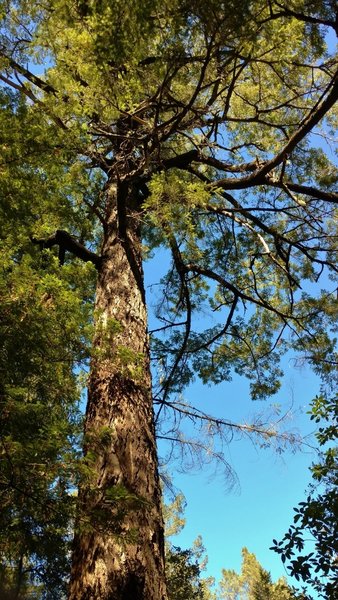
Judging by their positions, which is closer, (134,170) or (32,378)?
(32,378)

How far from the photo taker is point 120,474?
278cm

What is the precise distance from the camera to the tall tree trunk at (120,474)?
2.21 m

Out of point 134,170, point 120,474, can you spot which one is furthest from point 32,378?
point 134,170

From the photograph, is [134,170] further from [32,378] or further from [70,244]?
[32,378]

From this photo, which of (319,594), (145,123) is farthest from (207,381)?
(145,123)

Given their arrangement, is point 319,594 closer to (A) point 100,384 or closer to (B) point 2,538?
(A) point 100,384

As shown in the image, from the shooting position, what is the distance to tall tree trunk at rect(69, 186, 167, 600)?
2211 mm

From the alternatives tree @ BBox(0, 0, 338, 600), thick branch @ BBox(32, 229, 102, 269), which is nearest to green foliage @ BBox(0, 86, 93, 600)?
tree @ BBox(0, 0, 338, 600)

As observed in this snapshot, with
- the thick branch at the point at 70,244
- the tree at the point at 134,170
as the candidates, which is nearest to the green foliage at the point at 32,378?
the tree at the point at 134,170

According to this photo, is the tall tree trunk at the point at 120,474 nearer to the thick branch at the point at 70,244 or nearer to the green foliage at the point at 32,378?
the green foliage at the point at 32,378

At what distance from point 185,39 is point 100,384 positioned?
7.81 ft

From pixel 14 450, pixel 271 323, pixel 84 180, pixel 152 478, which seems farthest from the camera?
pixel 271 323

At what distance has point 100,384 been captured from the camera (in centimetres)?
330

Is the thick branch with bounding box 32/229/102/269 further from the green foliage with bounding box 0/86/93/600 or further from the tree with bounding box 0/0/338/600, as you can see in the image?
the green foliage with bounding box 0/86/93/600
